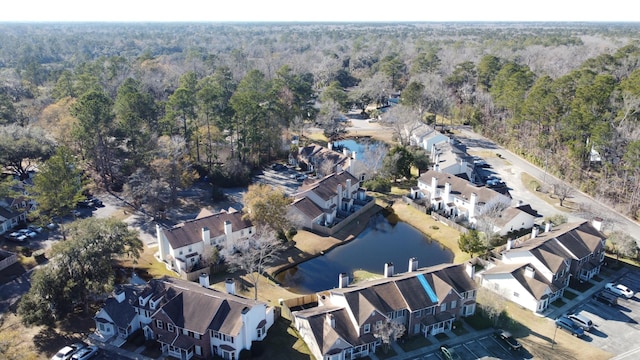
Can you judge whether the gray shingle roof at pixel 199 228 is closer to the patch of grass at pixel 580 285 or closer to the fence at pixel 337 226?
the fence at pixel 337 226

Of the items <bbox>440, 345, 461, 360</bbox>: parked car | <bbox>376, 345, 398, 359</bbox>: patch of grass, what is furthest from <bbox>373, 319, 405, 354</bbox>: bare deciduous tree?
<bbox>440, 345, 461, 360</bbox>: parked car

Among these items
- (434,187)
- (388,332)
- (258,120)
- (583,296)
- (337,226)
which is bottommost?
(583,296)

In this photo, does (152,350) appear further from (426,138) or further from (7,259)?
(426,138)

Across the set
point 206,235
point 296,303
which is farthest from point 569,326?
point 206,235

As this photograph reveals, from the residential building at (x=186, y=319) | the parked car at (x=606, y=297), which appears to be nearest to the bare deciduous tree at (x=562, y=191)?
the parked car at (x=606, y=297)

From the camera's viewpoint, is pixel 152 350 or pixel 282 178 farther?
pixel 282 178

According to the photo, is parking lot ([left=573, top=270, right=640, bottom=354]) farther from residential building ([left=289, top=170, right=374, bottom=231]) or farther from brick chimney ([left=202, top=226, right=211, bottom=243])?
brick chimney ([left=202, top=226, right=211, bottom=243])

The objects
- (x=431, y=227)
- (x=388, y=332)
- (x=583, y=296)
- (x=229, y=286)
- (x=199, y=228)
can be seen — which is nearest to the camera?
(x=388, y=332)
